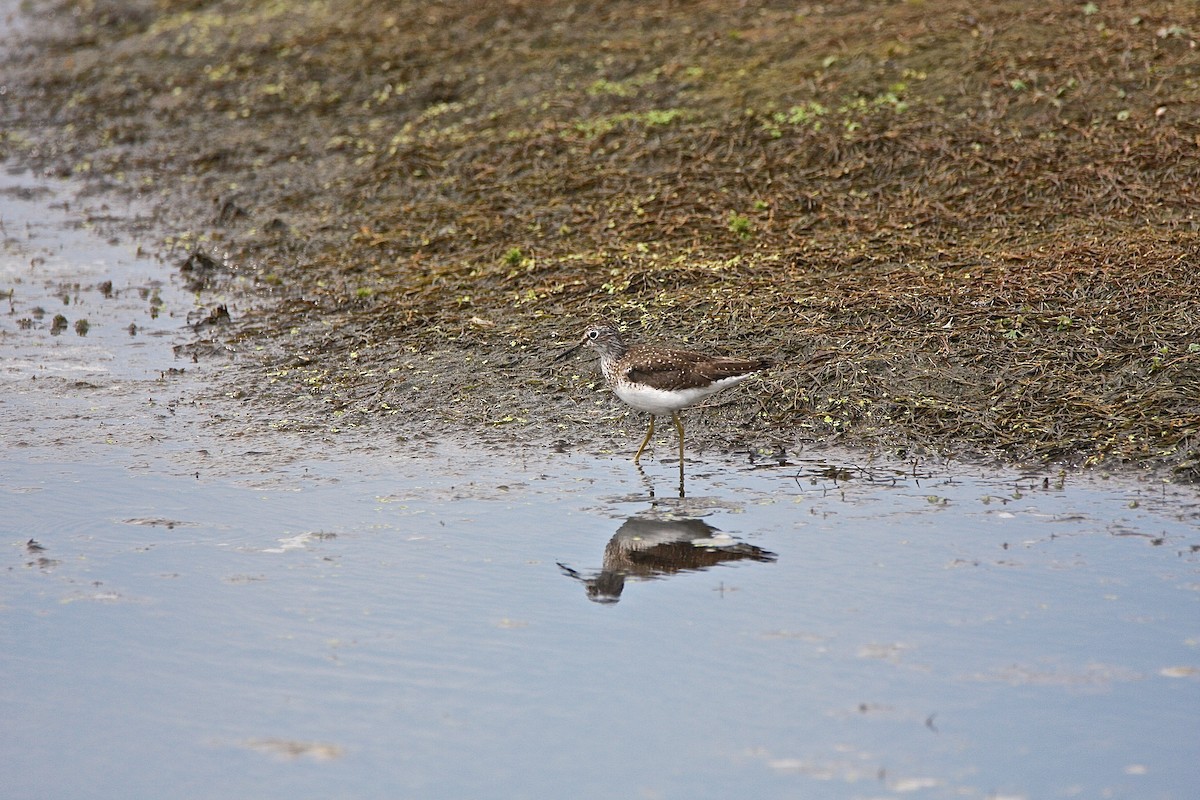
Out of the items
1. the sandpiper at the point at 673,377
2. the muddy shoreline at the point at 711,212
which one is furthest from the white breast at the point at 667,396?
the muddy shoreline at the point at 711,212

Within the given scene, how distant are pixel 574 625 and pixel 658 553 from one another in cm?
123

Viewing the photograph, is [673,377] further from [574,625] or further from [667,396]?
[574,625]

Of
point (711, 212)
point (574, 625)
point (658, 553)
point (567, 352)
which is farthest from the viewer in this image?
point (711, 212)

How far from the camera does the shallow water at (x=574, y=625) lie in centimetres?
593

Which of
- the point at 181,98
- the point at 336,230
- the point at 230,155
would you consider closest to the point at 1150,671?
the point at 336,230

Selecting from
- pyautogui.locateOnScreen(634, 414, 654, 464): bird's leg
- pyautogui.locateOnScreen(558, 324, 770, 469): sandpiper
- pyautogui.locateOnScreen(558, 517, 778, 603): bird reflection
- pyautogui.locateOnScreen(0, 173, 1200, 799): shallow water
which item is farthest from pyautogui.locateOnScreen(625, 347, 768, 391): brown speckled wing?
pyautogui.locateOnScreen(558, 517, 778, 603): bird reflection

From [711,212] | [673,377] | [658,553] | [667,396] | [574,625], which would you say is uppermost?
[711,212]

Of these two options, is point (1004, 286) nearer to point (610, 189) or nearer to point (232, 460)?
point (610, 189)

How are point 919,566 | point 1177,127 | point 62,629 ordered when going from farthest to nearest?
point 1177,127, point 919,566, point 62,629

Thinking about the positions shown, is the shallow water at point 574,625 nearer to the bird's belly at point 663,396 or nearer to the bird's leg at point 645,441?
the bird's leg at point 645,441

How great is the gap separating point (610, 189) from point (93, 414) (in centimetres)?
651

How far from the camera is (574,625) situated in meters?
7.29

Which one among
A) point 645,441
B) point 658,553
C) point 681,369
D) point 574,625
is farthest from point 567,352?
point 574,625

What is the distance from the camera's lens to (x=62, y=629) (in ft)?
24.1
